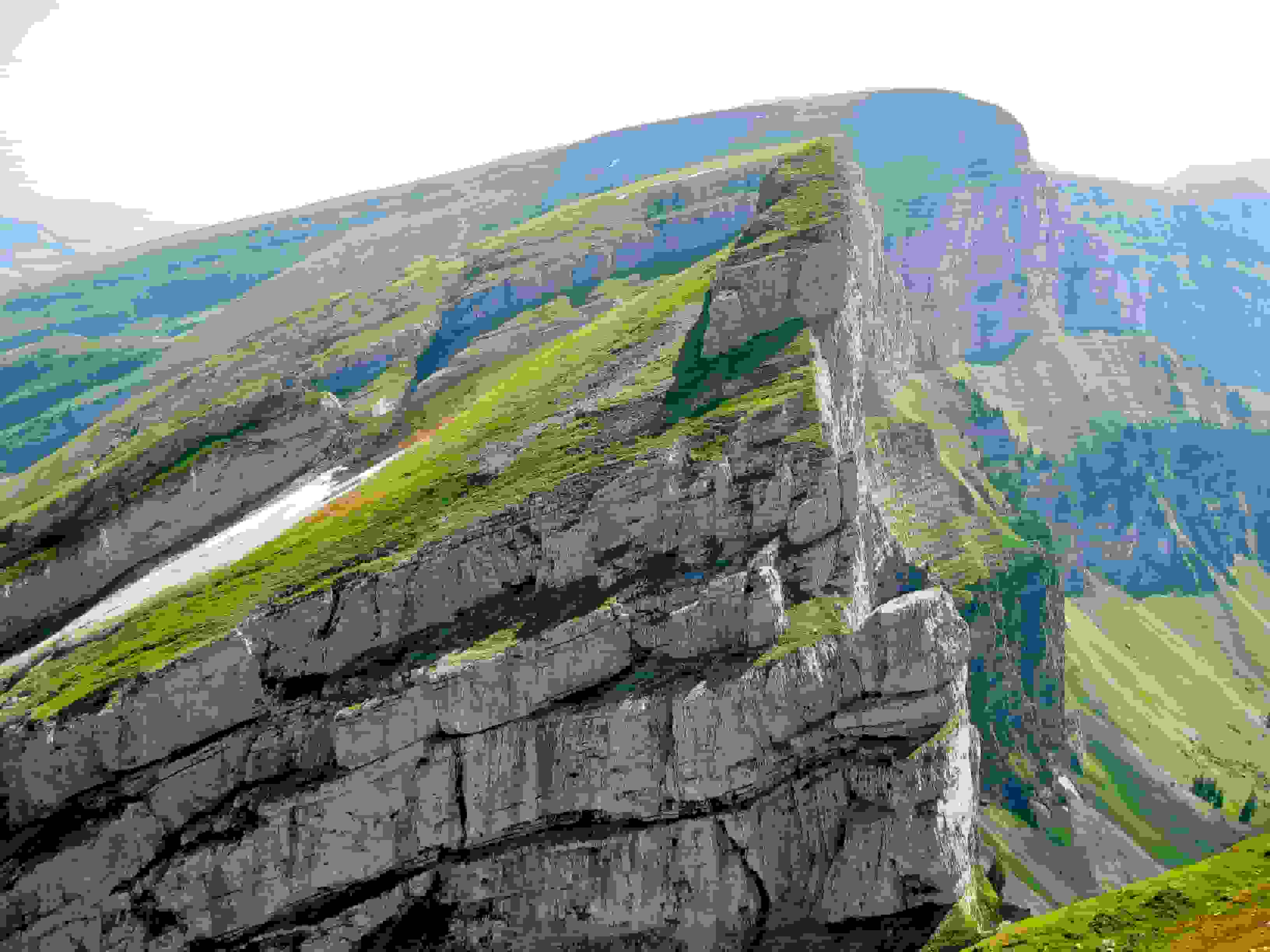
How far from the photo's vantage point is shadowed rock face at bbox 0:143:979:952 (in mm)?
64062

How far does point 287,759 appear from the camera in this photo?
68.0 metres

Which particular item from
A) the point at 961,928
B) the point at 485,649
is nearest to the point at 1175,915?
the point at 961,928

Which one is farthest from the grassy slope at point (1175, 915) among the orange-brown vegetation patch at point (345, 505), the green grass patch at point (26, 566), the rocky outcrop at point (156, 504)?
the green grass patch at point (26, 566)

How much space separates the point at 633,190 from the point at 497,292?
43.8 meters

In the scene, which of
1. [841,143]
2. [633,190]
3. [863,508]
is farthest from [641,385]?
[633,190]

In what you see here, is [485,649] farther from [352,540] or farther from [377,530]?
[352,540]

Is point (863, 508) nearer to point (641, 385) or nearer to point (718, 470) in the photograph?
point (718, 470)

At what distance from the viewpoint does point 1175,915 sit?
52031 millimetres

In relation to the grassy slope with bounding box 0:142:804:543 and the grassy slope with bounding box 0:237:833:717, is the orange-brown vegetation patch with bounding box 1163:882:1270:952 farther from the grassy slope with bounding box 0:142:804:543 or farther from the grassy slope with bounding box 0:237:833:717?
the grassy slope with bounding box 0:142:804:543

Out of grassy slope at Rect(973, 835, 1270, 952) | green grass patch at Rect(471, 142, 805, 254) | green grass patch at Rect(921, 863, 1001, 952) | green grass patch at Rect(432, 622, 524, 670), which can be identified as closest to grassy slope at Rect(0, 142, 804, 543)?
green grass patch at Rect(471, 142, 805, 254)

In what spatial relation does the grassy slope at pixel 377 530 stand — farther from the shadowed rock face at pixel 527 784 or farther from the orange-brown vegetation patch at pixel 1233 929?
the orange-brown vegetation patch at pixel 1233 929

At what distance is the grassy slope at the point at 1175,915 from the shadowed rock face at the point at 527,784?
7.94m

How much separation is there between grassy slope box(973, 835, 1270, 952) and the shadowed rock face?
794 centimetres

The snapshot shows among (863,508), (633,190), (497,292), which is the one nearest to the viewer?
(863,508)
